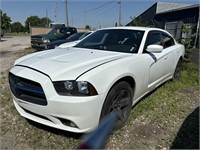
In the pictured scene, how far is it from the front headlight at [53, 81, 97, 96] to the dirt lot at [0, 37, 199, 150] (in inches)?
31.9

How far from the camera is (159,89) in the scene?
15.6 feet

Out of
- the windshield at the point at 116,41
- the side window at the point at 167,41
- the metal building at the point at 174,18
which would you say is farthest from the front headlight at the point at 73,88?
the metal building at the point at 174,18

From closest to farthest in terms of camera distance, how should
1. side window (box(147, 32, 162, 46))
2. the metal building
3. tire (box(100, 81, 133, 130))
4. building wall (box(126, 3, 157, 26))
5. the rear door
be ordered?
tire (box(100, 81, 133, 130)) < the rear door < side window (box(147, 32, 162, 46)) < the metal building < building wall (box(126, 3, 157, 26))

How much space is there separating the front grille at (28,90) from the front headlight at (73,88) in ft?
0.74

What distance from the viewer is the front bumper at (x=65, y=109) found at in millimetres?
2244

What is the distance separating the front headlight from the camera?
226 cm

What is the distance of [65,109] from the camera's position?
226 cm

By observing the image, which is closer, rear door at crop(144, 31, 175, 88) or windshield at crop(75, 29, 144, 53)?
windshield at crop(75, 29, 144, 53)

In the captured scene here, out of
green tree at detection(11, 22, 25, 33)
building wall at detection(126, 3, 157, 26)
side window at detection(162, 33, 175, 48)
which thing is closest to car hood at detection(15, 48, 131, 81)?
side window at detection(162, 33, 175, 48)

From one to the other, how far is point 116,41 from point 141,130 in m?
1.71

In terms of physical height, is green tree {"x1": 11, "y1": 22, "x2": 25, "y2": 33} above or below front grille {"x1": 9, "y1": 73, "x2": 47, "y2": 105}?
above

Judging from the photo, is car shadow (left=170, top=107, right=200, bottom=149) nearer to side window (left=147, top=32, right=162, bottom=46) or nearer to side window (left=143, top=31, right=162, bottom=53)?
side window (left=143, top=31, right=162, bottom=53)

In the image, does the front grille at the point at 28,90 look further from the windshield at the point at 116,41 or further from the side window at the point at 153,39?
the side window at the point at 153,39

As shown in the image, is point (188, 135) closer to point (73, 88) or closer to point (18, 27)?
point (73, 88)
